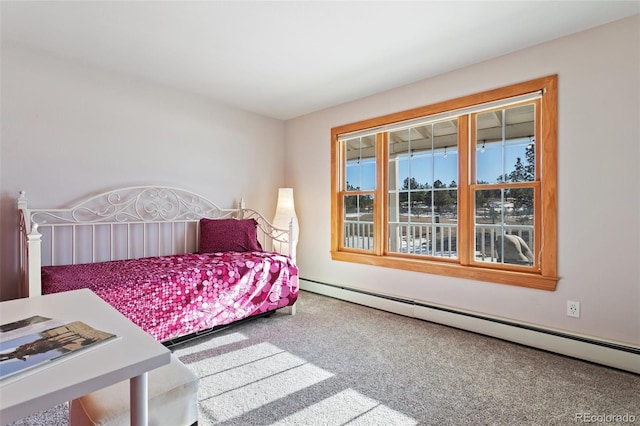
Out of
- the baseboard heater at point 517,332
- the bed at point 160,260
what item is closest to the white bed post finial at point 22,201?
the bed at point 160,260

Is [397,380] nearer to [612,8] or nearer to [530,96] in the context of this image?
[530,96]

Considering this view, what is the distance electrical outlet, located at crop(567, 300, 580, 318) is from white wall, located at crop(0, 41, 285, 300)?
10.6 ft

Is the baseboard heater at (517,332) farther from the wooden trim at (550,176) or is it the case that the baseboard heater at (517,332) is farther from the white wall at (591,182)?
the wooden trim at (550,176)

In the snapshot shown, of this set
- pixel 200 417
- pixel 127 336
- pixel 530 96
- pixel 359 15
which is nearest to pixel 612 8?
pixel 530 96

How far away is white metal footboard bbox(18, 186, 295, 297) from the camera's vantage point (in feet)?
8.18

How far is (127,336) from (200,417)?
1.03m

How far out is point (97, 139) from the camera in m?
2.78

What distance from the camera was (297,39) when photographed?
2338mm

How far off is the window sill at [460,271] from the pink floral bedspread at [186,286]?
2.81 ft

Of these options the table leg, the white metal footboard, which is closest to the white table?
the table leg

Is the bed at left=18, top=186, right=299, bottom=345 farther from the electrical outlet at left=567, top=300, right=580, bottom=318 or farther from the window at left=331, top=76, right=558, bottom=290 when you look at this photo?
the electrical outlet at left=567, top=300, right=580, bottom=318

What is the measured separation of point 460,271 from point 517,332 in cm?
60

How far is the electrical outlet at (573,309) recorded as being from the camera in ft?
7.34

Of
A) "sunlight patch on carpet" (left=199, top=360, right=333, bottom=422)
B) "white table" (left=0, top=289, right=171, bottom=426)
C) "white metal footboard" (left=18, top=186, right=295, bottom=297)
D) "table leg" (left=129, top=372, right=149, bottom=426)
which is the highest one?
"white metal footboard" (left=18, top=186, right=295, bottom=297)
